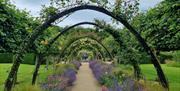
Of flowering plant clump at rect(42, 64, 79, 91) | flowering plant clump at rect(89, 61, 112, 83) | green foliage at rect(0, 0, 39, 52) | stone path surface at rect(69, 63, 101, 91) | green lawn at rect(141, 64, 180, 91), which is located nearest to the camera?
flowering plant clump at rect(42, 64, 79, 91)

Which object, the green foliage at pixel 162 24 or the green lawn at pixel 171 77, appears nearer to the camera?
the green foliage at pixel 162 24

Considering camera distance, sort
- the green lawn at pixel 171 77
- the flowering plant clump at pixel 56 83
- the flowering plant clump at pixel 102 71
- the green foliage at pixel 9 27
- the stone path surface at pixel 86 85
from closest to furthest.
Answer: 1. the flowering plant clump at pixel 56 83
2. the green foliage at pixel 9 27
3. the stone path surface at pixel 86 85
4. the green lawn at pixel 171 77
5. the flowering plant clump at pixel 102 71

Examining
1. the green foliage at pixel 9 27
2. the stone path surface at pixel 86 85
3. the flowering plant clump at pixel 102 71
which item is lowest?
the stone path surface at pixel 86 85

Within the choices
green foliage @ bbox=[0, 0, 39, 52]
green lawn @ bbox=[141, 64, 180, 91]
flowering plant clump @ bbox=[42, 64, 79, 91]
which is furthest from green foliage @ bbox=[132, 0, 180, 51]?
green foliage @ bbox=[0, 0, 39, 52]

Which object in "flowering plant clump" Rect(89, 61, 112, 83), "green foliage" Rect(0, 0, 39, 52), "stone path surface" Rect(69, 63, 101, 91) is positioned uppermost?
"green foliage" Rect(0, 0, 39, 52)

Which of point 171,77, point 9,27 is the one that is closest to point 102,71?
point 171,77

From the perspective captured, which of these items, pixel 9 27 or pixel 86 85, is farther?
pixel 86 85

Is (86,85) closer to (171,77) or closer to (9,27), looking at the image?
(9,27)

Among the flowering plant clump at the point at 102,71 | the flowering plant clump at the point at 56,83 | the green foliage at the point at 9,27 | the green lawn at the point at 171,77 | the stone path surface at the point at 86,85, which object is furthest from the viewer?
the flowering plant clump at the point at 102,71

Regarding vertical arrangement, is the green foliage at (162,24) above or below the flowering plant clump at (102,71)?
above

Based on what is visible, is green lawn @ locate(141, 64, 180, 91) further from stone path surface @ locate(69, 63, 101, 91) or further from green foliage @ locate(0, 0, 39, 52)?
green foliage @ locate(0, 0, 39, 52)

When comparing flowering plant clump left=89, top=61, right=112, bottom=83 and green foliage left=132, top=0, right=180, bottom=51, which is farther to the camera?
flowering plant clump left=89, top=61, right=112, bottom=83

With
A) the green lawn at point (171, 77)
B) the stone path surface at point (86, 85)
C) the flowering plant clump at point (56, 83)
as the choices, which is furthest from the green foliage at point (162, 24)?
the flowering plant clump at point (56, 83)

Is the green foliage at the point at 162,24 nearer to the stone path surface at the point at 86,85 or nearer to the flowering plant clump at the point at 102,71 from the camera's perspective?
the flowering plant clump at the point at 102,71
